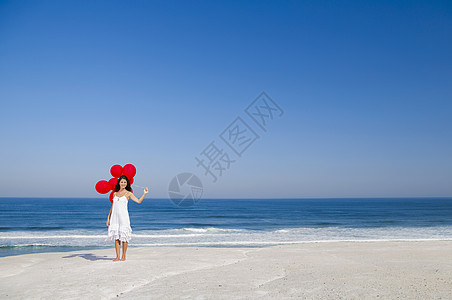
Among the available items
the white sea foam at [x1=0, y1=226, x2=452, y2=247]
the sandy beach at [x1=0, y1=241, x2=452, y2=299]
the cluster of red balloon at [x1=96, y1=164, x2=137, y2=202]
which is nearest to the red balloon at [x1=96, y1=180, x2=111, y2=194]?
the cluster of red balloon at [x1=96, y1=164, x2=137, y2=202]

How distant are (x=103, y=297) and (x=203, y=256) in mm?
4838

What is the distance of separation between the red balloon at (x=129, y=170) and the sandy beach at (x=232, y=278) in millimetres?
2250

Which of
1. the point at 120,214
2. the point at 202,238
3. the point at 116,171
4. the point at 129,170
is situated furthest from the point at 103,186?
the point at 202,238

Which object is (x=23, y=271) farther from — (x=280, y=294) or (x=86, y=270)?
(x=280, y=294)

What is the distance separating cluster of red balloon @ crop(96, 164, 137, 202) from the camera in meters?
8.46

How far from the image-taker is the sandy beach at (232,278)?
5566 millimetres

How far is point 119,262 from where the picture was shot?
841 cm

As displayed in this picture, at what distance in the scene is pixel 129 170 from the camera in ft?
27.8

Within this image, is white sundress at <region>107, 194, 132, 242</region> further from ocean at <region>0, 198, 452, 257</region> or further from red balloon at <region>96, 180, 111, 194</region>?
ocean at <region>0, 198, 452, 257</region>

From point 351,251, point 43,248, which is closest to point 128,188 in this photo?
point 351,251

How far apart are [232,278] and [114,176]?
4.08 meters

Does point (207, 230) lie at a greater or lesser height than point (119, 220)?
lesser

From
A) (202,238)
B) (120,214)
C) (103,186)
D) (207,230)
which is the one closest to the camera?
(120,214)

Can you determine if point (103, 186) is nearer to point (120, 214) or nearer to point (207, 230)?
point (120, 214)
